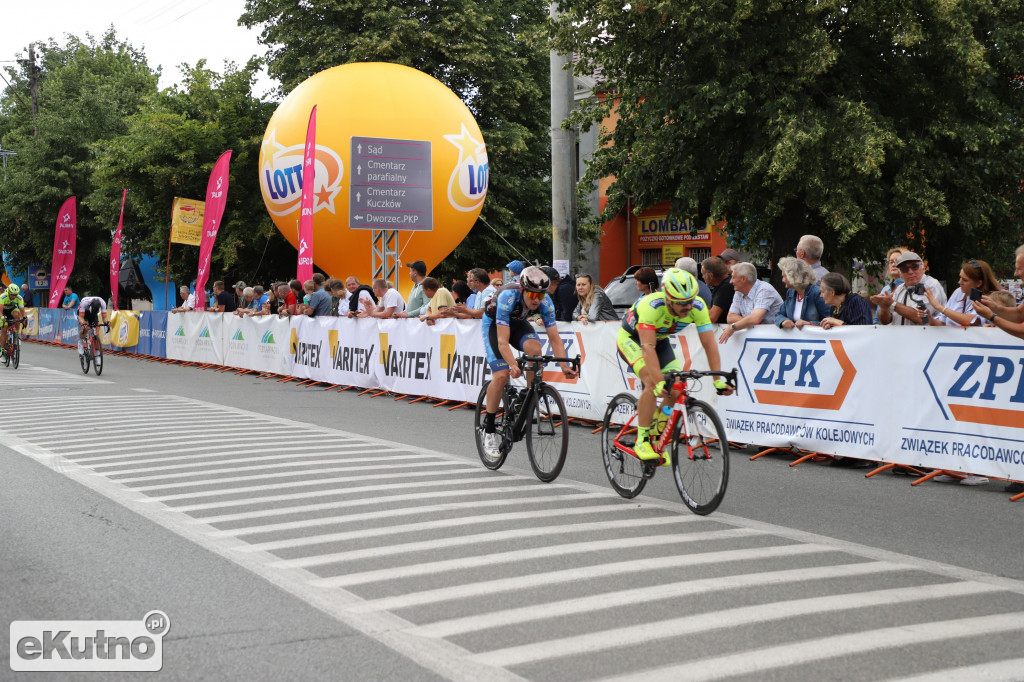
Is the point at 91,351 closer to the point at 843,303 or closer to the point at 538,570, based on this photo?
the point at 843,303

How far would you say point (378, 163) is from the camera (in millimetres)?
23109

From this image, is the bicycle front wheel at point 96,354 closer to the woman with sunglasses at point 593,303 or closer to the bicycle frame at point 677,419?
the woman with sunglasses at point 593,303

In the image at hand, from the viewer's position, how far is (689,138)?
20.3 metres

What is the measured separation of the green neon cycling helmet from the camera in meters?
7.43

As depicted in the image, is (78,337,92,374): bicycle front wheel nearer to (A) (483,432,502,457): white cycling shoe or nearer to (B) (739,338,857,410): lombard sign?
(A) (483,432,502,457): white cycling shoe

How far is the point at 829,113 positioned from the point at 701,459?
40.2 ft

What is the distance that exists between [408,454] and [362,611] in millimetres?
5464

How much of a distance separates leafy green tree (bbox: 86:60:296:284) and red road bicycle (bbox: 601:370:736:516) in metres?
25.3

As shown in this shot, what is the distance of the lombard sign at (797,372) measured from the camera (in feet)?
33.0

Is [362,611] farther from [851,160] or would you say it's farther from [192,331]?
[192,331]

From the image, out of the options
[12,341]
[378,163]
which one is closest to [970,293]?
[378,163]

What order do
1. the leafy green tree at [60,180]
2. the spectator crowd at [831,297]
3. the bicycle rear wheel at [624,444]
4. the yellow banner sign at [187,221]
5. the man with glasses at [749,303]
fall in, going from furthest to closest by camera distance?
the leafy green tree at [60,180] < the yellow banner sign at [187,221] < the man with glasses at [749,303] < the spectator crowd at [831,297] < the bicycle rear wheel at [624,444]

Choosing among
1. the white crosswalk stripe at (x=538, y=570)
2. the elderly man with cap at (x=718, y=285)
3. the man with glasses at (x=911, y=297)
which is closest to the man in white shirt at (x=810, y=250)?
the elderly man with cap at (x=718, y=285)

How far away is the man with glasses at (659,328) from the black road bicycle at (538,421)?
90 centimetres
